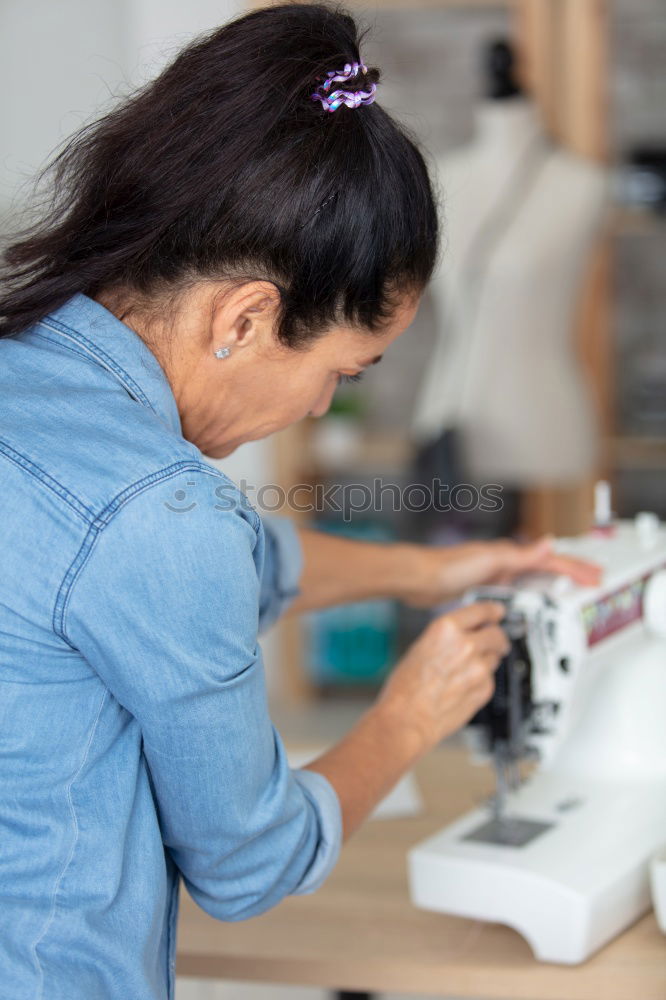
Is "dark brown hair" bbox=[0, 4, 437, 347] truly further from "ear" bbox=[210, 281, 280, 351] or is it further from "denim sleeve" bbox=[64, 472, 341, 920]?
"denim sleeve" bbox=[64, 472, 341, 920]

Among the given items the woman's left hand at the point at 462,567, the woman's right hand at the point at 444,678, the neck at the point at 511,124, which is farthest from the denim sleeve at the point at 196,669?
the neck at the point at 511,124

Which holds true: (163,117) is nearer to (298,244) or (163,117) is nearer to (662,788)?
(298,244)

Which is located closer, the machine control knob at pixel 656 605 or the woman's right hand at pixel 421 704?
the woman's right hand at pixel 421 704

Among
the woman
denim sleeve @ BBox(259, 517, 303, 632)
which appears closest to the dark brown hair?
the woman

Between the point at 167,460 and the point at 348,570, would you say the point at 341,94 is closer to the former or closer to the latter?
the point at 167,460

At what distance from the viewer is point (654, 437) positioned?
3.85 meters

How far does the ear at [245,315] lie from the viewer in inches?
41.7

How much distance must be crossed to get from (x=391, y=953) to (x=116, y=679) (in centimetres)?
59

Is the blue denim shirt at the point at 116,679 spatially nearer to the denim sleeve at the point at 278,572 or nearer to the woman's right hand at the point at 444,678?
the woman's right hand at the point at 444,678

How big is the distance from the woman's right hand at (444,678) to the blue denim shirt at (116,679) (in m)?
0.26

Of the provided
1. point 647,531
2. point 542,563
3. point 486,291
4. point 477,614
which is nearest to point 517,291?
point 486,291

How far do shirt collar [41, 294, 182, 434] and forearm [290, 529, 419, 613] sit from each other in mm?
668

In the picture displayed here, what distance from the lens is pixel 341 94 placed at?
1.08 metres

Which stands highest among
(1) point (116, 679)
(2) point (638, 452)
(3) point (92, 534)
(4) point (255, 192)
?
(4) point (255, 192)
